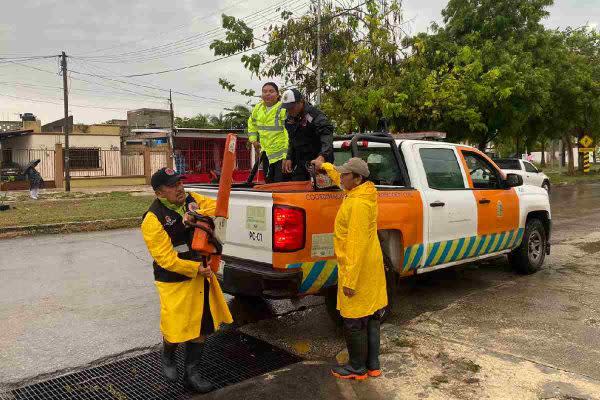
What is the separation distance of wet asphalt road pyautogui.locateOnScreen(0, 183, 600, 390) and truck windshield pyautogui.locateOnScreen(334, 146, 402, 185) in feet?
4.49

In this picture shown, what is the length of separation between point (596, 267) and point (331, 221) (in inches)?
193

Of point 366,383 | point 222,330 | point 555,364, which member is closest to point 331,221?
point 366,383

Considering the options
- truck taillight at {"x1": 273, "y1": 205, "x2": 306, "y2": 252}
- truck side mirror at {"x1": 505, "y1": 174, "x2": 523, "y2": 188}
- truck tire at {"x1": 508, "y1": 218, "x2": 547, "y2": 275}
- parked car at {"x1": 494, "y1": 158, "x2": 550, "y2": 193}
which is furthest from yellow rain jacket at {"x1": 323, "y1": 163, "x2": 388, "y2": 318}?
parked car at {"x1": 494, "y1": 158, "x2": 550, "y2": 193}

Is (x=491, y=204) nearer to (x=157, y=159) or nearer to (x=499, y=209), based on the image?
(x=499, y=209)

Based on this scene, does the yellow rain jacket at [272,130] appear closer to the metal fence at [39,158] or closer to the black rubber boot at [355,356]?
the black rubber boot at [355,356]

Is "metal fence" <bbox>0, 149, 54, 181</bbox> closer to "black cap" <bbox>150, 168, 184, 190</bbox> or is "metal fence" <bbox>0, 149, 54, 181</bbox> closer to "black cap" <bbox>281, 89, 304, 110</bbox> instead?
"black cap" <bbox>281, 89, 304, 110</bbox>

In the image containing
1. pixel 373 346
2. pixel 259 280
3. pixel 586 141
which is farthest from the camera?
pixel 586 141

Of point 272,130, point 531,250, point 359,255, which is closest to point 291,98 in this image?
point 272,130

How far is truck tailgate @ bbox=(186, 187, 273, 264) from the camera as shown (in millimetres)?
4074

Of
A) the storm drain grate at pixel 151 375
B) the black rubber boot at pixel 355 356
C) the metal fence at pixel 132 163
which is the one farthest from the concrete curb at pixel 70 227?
the metal fence at pixel 132 163

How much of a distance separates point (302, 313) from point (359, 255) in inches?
82.5

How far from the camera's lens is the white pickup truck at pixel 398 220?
4020mm

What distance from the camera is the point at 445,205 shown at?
17.6ft

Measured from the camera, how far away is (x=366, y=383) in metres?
3.64
